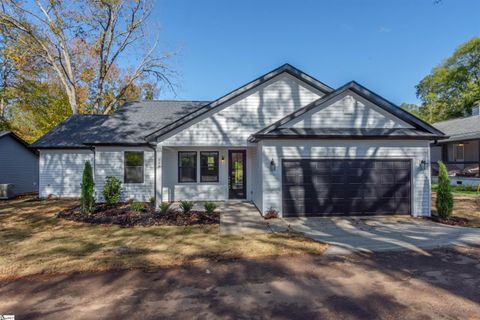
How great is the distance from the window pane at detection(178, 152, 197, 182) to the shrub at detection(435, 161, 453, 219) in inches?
390

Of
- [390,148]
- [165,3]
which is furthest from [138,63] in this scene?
[390,148]

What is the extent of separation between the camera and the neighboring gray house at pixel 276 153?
936cm

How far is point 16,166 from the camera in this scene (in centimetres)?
1689

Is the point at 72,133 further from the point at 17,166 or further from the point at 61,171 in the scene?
the point at 17,166

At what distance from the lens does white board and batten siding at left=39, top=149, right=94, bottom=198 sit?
1451cm

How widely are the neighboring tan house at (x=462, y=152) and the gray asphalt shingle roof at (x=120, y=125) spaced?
17780 millimetres

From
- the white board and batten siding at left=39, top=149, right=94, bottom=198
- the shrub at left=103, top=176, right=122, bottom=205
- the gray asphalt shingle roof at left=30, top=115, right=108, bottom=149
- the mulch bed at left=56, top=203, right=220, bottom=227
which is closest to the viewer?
the mulch bed at left=56, top=203, right=220, bottom=227

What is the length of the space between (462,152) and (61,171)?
28.6 m

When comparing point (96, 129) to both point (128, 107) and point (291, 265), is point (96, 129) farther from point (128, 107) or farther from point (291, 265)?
point (291, 265)

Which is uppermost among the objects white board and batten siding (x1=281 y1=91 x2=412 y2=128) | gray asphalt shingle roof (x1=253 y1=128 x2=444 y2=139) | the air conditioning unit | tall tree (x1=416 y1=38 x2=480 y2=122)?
tall tree (x1=416 y1=38 x2=480 y2=122)

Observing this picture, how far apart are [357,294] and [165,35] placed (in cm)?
2577

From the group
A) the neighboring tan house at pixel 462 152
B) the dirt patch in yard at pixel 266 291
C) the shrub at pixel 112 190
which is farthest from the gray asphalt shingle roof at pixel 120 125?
the neighboring tan house at pixel 462 152

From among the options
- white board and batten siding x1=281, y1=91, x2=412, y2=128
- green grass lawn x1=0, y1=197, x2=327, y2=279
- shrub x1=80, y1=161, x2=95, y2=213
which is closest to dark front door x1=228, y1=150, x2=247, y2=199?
white board and batten siding x1=281, y1=91, x2=412, y2=128

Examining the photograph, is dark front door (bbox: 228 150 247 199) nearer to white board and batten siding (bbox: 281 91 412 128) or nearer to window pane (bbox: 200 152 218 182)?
window pane (bbox: 200 152 218 182)
